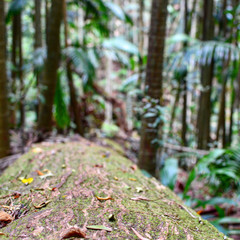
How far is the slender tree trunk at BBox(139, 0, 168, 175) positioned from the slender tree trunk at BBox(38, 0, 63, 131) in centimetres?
134

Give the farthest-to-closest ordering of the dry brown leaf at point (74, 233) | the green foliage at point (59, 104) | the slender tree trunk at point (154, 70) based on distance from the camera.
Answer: the green foliage at point (59, 104), the slender tree trunk at point (154, 70), the dry brown leaf at point (74, 233)

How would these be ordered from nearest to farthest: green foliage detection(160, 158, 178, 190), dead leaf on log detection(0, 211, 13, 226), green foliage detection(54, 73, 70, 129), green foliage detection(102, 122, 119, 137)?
dead leaf on log detection(0, 211, 13, 226) → green foliage detection(160, 158, 178, 190) → green foliage detection(54, 73, 70, 129) → green foliage detection(102, 122, 119, 137)

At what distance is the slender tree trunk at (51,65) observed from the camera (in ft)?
9.95

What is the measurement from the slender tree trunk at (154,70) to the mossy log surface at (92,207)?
71cm

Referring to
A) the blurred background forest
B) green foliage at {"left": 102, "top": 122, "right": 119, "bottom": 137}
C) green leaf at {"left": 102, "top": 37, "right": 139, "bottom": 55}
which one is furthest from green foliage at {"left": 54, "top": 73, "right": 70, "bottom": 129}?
green foliage at {"left": 102, "top": 122, "right": 119, "bottom": 137}

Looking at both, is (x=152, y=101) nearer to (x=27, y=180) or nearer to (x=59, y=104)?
(x=27, y=180)

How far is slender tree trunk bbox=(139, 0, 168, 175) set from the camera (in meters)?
2.34

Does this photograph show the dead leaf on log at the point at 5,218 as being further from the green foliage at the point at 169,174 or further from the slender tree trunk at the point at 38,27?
the slender tree trunk at the point at 38,27

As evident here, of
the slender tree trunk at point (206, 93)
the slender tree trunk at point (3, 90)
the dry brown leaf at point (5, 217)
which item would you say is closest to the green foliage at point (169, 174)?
the slender tree trunk at point (206, 93)

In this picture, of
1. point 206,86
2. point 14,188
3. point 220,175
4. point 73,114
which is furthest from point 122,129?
point 14,188

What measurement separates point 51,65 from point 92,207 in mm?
2397

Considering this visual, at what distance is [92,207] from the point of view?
3.97 feet

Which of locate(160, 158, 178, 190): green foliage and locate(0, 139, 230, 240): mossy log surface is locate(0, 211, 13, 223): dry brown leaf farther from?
locate(160, 158, 178, 190): green foliage

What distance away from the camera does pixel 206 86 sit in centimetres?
347
